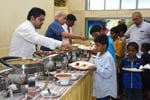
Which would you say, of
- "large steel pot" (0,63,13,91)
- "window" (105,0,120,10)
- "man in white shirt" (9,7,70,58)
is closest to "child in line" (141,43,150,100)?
"man in white shirt" (9,7,70,58)

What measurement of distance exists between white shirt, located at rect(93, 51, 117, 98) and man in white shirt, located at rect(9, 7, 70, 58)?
14.9 inches

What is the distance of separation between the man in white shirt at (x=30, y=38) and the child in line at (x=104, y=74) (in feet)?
1.12

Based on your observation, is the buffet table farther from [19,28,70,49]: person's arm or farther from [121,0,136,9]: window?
[121,0,136,9]: window

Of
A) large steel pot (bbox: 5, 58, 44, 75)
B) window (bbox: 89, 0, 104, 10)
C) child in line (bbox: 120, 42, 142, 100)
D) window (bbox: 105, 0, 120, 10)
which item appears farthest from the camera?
window (bbox: 89, 0, 104, 10)

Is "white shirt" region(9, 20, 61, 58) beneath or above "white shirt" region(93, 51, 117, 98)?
above

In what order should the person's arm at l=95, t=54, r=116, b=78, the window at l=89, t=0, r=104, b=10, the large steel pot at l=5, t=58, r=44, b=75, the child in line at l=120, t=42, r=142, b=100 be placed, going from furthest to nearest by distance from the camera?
1. the window at l=89, t=0, r=104, b=10
2. the child in line at l=120, t=42, r=142, b=100
3. the person's arm at l=95, t=54, r=116, b=78
4. the large steel pot at l=5, t=58, r=44, b=75

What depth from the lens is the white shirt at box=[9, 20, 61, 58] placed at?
7.04 feet

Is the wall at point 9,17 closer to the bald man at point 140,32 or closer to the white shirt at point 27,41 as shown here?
the white shirt at point 27,41

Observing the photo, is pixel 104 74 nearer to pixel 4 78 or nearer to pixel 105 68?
pixel 105 68

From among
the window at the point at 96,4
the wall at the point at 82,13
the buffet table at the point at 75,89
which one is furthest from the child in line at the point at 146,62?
the window at the point at 96,4

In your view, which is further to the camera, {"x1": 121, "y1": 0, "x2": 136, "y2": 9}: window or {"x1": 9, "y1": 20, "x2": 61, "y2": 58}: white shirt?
{"x1": 121, "y1": 0, "x2": 136, "y2": 9}: window

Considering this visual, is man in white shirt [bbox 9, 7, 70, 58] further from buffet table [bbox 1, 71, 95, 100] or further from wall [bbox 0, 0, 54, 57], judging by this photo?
wall [bbox 0, 0, 54, 57]

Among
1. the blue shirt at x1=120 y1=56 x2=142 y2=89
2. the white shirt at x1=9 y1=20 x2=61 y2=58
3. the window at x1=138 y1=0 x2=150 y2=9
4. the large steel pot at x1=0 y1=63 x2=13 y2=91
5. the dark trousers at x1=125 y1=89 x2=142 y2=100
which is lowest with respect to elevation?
the dark trousers at x1=125 y1=89 x2=142 y2=100

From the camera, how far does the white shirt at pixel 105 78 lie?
82.7 inches
